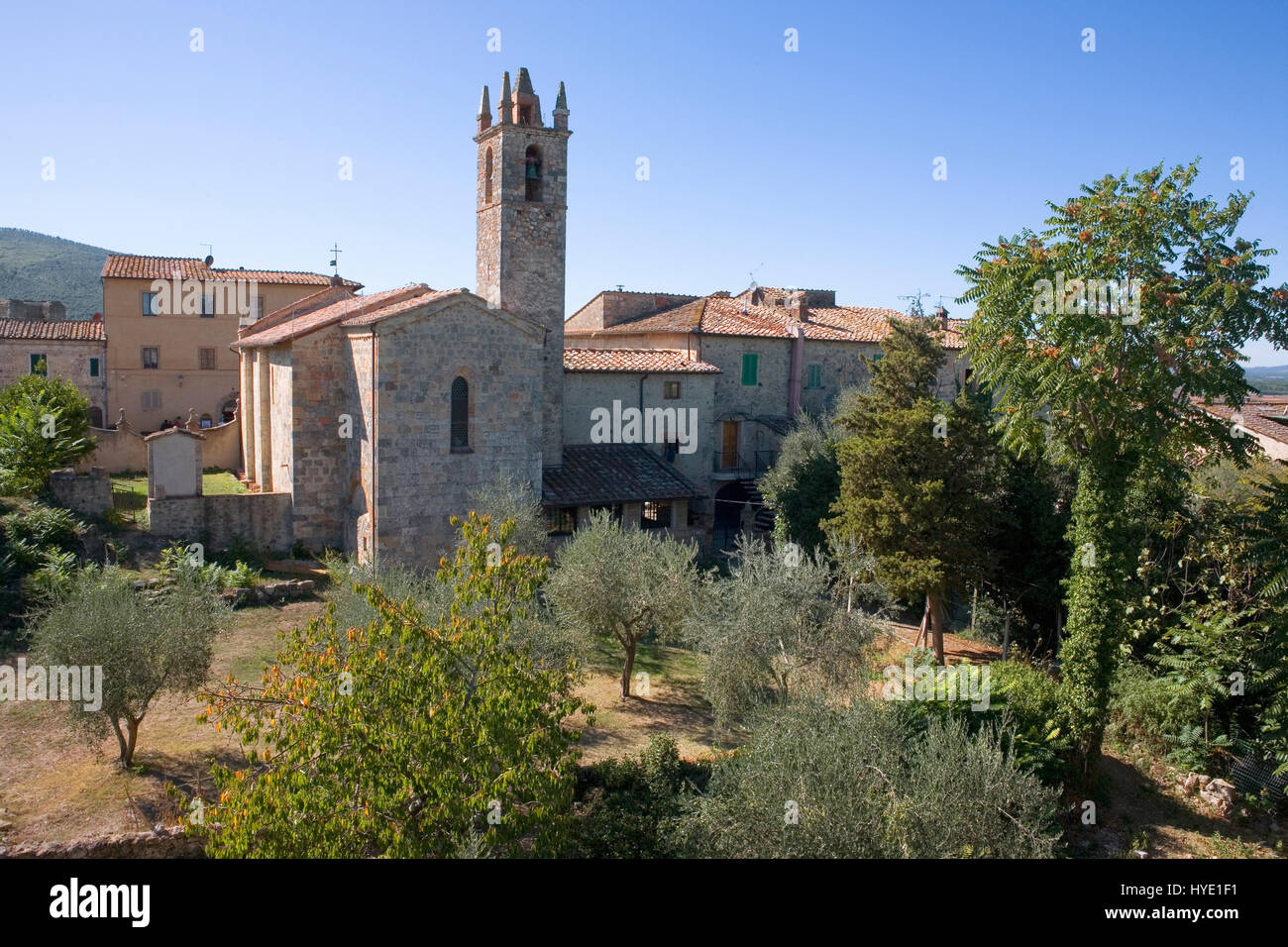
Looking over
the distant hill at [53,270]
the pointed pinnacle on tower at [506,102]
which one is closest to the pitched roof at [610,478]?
the pointed pinnacle on tower at [506,102]

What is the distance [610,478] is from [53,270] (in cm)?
7213

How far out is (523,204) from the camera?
22.1m

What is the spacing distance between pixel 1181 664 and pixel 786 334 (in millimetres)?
17429

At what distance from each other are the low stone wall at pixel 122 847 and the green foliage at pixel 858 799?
17.2ft

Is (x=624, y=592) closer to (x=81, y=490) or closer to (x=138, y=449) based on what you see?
(x=81, y=490)

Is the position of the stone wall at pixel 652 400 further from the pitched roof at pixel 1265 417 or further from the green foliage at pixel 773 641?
the pitched roof at pixel 1265 417

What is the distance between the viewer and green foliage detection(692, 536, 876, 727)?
12898mm

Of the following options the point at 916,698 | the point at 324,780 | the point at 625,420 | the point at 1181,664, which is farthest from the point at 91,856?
the point at 625,420

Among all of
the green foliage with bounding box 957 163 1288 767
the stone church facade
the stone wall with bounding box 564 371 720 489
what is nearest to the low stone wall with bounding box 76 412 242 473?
the stone church facade

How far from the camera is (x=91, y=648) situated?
11.4 meters

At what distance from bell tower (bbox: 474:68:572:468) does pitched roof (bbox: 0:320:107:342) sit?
20.4m
